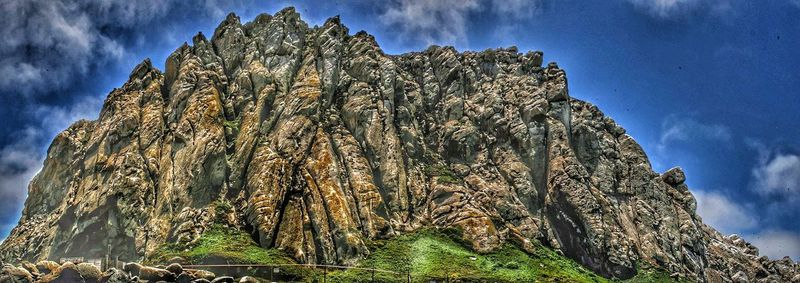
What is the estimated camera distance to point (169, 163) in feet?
349

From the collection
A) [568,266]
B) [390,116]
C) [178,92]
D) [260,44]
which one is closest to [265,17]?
[260,44]

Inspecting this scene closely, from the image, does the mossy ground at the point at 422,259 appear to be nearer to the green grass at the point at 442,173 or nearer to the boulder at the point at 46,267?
the green grass at the point at 442,173

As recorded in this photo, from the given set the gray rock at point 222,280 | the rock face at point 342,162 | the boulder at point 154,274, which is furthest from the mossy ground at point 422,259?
the boulder at point 154,274

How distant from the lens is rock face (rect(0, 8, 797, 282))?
101 m

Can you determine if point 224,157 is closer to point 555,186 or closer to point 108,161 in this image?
point 108,161

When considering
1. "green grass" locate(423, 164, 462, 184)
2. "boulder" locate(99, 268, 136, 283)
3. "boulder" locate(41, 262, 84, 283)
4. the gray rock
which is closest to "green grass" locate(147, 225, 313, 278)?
the gray rock

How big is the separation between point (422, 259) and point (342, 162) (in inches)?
898

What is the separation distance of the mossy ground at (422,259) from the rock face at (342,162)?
8.47ft

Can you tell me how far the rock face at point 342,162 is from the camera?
101 meters

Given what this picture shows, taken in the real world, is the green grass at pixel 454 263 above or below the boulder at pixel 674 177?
below

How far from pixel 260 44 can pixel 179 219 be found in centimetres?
4382

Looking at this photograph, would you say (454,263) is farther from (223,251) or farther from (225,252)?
(223,251)

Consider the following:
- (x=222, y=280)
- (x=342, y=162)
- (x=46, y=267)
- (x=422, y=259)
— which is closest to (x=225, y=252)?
(x=222, y=280)

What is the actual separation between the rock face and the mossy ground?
2581 millimetres
